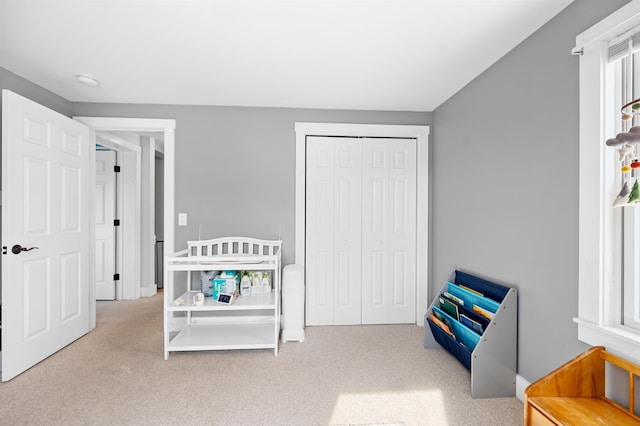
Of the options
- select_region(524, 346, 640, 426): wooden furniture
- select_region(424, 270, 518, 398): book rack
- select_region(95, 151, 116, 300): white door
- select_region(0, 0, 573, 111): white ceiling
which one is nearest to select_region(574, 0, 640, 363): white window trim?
select_region(524, 346, 640, 426): wooden furniture

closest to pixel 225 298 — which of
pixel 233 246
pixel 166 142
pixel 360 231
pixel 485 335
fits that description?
pixel 233 246

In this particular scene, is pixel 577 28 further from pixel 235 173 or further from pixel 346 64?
pixel 235 173

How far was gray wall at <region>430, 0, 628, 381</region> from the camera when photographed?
1.64 meters

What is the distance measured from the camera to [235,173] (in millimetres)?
3205

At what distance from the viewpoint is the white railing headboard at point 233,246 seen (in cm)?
306

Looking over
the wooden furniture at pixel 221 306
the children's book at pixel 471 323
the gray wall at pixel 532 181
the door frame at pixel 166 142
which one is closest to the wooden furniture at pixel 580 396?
the gray wall at pixel 532 181

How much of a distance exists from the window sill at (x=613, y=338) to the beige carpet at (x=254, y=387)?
0.68 m

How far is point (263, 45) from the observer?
2.06m

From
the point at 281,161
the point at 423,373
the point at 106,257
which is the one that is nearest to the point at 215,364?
the point at 423,373

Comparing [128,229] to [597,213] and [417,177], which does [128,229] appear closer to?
[417,177]

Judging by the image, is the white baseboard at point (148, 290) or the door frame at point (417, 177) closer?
the door frame at point (417, 177)

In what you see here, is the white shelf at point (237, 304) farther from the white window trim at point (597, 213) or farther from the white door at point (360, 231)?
the white window trim at point (597, 213)

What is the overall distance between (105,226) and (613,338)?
5053 mm

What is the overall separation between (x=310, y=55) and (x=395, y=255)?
213 centimetres
